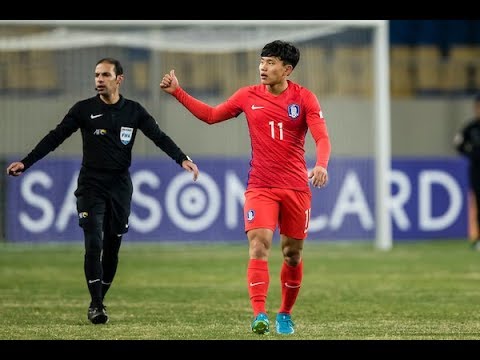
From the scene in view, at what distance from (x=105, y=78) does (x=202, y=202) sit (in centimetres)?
1035

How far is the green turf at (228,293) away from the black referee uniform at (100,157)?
0.73 metres

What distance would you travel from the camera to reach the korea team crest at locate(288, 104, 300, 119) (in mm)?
9367

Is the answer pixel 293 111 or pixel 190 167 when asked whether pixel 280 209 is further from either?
pixel 190 167

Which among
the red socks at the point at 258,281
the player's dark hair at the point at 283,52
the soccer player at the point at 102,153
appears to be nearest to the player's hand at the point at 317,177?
the red socks at the point at 258,281

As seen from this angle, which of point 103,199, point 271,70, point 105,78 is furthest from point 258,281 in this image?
point 105,78

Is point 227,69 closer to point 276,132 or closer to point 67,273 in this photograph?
point 67,273

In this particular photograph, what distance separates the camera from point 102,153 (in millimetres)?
10367

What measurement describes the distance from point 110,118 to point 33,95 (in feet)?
32.5

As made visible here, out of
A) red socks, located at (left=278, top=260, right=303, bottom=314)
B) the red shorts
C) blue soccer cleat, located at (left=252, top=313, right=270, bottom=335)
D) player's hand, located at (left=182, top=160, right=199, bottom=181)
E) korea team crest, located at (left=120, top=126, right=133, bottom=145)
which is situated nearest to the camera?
blue soccer cleat, located at (left=252, top=313, right=270, bottom=335)

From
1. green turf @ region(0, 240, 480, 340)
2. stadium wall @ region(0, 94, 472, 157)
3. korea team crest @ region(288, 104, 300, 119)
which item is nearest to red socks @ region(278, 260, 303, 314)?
green turf @ region(0, 240, 480, 340)

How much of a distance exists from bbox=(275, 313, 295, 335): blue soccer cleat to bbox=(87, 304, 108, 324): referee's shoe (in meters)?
1.48

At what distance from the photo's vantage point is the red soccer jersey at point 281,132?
9367 mm

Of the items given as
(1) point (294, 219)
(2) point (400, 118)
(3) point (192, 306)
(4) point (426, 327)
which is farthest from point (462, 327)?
A: (2) point (400, 118)

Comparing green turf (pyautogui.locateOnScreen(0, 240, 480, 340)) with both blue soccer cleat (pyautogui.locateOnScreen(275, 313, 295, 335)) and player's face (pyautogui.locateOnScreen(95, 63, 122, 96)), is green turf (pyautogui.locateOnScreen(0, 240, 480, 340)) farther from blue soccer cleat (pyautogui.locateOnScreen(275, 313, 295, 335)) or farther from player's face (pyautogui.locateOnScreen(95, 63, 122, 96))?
player's face (pyautogui.locateOnScreen(95, 63, 122, 96))
